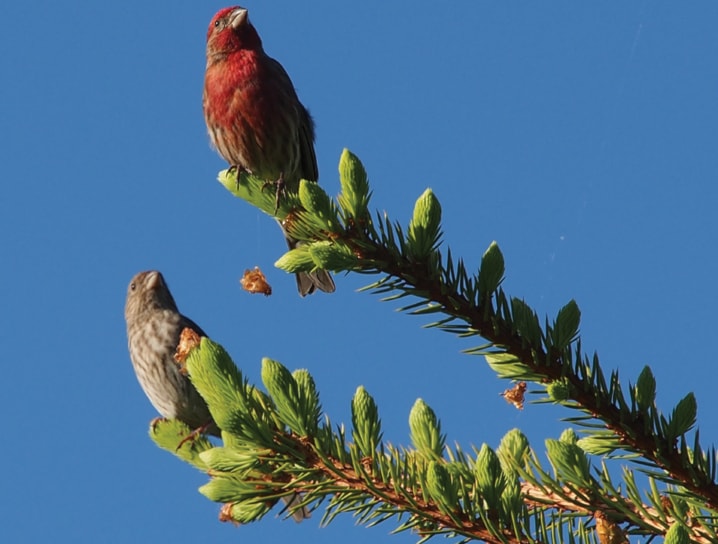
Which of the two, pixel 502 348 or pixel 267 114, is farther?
pixel 267 114

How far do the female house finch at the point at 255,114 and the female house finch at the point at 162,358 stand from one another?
1.00 metres

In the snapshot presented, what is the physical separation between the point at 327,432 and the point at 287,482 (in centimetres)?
18

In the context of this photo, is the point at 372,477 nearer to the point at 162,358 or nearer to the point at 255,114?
the point at 255,114

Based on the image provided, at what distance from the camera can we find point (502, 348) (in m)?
2.24

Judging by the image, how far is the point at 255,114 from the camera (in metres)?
6.25

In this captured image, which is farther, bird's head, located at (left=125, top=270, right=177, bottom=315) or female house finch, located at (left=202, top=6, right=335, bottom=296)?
bird's head, located at (left=125, top=270, right=177, bottom=315)

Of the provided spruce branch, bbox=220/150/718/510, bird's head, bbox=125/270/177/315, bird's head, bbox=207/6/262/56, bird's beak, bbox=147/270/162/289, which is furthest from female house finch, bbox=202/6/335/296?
spruce branch, bbox=220/150/718/510

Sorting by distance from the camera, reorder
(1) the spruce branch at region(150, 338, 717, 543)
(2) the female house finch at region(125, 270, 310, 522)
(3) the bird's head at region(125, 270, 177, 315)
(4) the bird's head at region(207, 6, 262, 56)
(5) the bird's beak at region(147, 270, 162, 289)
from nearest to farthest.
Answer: (1) the spruce branch at region(150, 338, 717, 543) < (2) the female house finch at region(125, 270, 310, 522) < (4) the bird's head at region(207, 6, 262, 56) < (3) the bird's head at region(125, 270, 177, 315) < (5) the bird's beak at region(147, 270, 162, 289)

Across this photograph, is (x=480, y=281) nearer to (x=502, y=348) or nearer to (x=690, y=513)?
(x=502, y=348)

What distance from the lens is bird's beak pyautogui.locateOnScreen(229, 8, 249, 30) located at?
22.9 feet

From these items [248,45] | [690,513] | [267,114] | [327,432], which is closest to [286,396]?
[327,432]

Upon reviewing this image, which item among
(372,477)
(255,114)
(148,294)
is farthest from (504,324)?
(148,294)

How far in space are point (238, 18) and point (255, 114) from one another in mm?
1138

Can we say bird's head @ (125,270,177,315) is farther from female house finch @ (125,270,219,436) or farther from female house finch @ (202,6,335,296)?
female house finch @ (202,6,335,296)
